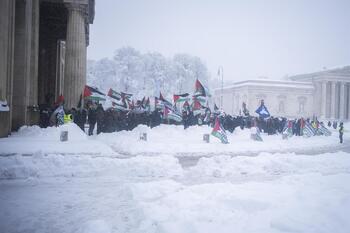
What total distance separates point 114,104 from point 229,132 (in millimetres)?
10115

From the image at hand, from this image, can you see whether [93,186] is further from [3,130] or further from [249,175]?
[3,130]

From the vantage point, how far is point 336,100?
2958 inches

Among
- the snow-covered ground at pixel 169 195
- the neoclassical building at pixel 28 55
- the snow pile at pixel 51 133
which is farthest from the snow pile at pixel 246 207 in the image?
the neoclassical building at pixel 28 55

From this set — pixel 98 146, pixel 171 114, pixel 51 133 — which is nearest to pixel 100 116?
pixel 51 133

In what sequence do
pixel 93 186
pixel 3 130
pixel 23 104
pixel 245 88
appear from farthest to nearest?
1. pixel 245 88
2. pixel 23 104
3. pixel 3 130
4. pixel 93 186

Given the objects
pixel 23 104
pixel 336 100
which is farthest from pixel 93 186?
pixel 336 100

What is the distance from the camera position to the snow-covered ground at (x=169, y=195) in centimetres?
582

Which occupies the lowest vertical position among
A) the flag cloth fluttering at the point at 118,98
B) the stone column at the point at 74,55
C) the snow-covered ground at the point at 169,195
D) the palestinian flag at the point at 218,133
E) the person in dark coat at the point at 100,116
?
the snow-covered ground at the point at 169,195

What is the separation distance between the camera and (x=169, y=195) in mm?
7652

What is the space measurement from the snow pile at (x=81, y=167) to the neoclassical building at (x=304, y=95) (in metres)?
62.5

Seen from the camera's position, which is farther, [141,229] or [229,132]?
[229,132]

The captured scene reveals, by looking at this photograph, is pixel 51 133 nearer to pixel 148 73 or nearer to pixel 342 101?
pixel 148 73

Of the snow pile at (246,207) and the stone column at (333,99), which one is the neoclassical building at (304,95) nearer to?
the stone column at (333,99)

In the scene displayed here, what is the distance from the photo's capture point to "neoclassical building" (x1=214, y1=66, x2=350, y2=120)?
240ft
